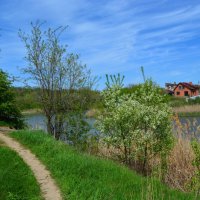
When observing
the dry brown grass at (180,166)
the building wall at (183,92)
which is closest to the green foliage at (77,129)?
the dry brown grass at (180,166)

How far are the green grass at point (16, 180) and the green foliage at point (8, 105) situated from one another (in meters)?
7.16

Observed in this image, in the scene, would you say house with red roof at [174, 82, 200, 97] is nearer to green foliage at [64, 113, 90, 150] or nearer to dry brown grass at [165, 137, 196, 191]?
green foliage at [64, 113, 90, 150]

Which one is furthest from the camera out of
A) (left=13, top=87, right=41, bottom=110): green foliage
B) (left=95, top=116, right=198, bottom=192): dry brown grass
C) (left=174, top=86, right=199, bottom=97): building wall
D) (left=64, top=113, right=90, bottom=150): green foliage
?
(left=174, top=86, right=199, bottom=97): building wall

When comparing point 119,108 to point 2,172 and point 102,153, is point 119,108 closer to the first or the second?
point 102,153

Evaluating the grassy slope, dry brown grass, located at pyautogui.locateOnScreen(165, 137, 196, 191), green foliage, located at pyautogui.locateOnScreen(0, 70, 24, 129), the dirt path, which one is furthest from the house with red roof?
the grassy slope

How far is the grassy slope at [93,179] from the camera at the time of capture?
6988 mm

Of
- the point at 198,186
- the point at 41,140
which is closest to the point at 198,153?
the point at 198,186

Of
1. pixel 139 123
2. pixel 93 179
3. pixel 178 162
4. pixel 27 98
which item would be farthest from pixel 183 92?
pixel 93 179

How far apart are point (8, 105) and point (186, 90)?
7240 centimetres

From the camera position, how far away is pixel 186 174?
10.7 m

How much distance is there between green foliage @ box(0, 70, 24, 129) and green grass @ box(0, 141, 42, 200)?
7.16 meters

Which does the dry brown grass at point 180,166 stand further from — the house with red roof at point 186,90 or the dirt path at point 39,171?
the house with red roof at point 186,90

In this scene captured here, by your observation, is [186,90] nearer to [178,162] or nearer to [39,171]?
[178,162]

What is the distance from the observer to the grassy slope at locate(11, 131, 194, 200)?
22.9 feet
